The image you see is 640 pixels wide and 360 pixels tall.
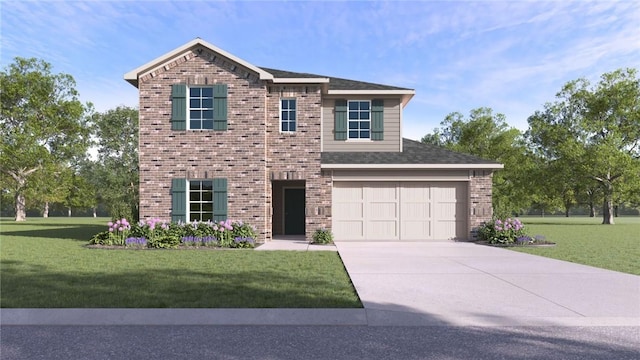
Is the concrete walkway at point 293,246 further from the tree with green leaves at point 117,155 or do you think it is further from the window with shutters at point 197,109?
the tree with green leaves at point 117,155

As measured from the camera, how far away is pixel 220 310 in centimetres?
546

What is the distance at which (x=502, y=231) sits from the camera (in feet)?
47.6

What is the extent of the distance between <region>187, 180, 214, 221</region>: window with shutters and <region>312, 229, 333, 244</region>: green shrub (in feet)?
13.3

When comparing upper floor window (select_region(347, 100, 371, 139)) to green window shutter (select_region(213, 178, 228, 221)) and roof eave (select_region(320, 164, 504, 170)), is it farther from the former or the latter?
green window shutter (select_region(213, 178, 228, 221))

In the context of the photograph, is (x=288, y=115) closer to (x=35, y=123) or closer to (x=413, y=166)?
(x=413, y=166)

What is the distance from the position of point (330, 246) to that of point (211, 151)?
5722mm

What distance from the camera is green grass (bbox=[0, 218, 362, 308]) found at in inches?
235

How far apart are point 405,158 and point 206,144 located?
7.86 metres

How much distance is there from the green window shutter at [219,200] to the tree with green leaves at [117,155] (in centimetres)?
2810

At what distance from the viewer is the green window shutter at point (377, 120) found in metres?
16.7

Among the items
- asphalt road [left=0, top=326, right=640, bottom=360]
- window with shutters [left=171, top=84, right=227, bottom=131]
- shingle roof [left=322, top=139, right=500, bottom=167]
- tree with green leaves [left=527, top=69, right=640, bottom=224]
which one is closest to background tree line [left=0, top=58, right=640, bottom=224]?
tree with green leaves [left=527, top=69, right=640, bottom=224]

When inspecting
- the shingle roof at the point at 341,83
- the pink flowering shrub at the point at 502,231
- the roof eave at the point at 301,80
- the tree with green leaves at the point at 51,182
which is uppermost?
the shingle roof at the point at 341,83

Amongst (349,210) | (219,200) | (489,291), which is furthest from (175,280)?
(349,210)

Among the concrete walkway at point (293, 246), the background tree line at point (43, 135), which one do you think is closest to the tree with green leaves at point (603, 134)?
the concrete walkway at point (293, 246)
